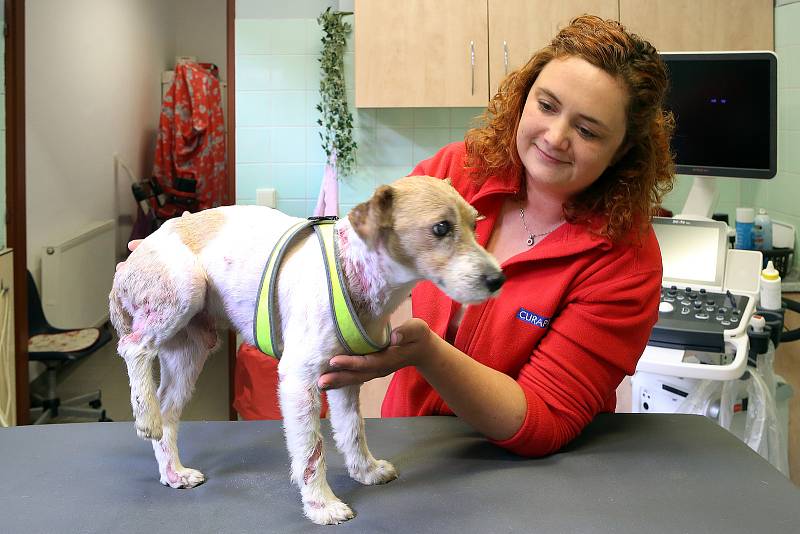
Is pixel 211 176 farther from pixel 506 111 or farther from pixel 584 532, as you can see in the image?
pixel 584 532

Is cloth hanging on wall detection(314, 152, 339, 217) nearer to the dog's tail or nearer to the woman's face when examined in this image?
the woman's face

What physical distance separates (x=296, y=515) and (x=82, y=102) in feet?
13.8

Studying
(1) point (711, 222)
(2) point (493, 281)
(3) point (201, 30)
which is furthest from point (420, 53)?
(3) point (201, 30)

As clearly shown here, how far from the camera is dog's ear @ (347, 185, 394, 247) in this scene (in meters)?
0.93

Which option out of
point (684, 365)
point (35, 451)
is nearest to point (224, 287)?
point (35, 451)

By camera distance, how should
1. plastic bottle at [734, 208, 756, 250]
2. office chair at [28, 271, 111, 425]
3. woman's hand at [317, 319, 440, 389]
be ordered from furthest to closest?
office chair at [28, 271, 111, 425] < plastic bottle at [734, 208, 756, 250] < woman's hand at [317, 319, 440, 389]

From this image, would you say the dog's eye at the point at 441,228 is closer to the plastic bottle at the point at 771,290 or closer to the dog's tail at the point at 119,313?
the dog's tail at the point at 119,313

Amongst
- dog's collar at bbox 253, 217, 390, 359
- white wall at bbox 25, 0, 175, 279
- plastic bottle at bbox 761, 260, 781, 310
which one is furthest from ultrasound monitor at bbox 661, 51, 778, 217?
white wall at bbox 25, 0, 175, 279

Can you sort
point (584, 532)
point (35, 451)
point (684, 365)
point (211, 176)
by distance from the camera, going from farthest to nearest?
point (211, 176)
point (684, 365)
point (35, 451)
point (584, 532)

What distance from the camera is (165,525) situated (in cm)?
98

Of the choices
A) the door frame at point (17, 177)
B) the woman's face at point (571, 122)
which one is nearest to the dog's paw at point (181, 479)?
the woman's face at point (571, 122)

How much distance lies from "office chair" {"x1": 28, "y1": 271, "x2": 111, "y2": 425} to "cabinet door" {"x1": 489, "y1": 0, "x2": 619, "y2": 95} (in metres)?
2.14

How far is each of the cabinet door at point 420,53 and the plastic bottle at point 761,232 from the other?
1.10 meters

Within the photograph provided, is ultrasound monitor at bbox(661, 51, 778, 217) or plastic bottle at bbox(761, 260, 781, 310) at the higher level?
ultrasound monitor at bbox(661, 51, 778, 217)
